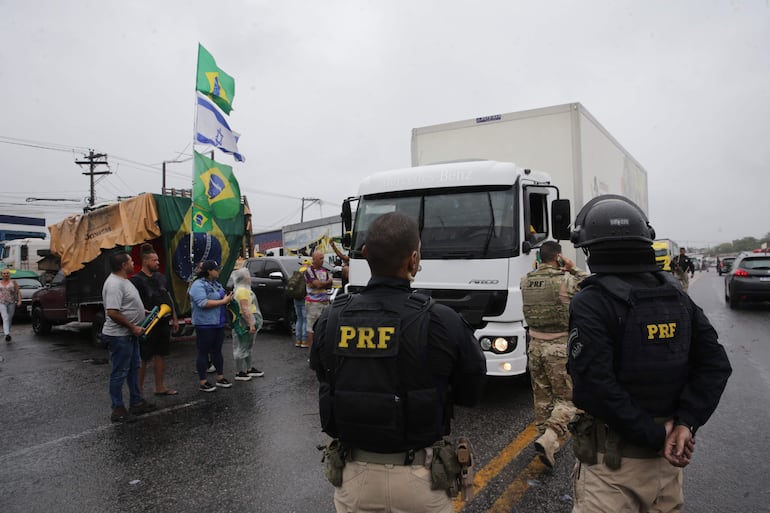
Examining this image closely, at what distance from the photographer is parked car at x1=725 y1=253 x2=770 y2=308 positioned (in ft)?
44.5

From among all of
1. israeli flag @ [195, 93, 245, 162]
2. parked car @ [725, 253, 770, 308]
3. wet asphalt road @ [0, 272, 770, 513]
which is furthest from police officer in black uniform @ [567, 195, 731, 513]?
parked car @ [725, 253, 770, 308]

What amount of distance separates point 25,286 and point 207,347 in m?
12.5

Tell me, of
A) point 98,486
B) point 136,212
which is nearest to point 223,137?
point 136,212

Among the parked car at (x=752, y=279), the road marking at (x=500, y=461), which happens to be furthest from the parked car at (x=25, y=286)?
the parked car at (x=752, y=279)

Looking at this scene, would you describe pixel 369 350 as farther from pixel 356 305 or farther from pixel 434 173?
pixel 434 173

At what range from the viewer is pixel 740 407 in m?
5.38

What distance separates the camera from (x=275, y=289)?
37.3 feet

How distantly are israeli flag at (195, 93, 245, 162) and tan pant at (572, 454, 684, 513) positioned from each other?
985 cm

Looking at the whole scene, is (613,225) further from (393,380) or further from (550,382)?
(550,382)

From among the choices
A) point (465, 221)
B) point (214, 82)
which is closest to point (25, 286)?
point (214, 82)

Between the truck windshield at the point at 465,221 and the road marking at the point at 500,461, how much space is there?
1.77 metres

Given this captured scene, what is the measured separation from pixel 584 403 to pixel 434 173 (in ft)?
13.7

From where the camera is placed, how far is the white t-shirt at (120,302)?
5398mm

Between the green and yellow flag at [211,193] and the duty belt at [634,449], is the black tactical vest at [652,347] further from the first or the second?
the green and yellow flag at [211,193]
